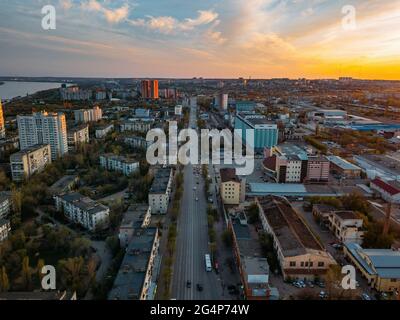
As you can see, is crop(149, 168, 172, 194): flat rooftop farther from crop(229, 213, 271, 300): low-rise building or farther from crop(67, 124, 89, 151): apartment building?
crop(67, 124, 89, 151): apartment building

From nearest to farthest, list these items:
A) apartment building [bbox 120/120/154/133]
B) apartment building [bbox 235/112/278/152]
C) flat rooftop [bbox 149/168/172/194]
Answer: flat rooftop [bbox 149/168/172/194] < apartment building [bbox 235/112/278/152] < apartment building [bbox 120/120/154/133]

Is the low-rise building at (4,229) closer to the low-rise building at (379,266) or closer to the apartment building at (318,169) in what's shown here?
the low-rise building at (379,266)

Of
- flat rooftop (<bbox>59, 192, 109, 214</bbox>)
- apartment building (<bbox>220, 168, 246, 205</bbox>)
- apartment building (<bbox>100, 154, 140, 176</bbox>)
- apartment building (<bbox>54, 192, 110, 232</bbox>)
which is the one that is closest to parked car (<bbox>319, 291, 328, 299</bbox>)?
apartment building (<bbox>220, 168, 246, 205</bbox>)

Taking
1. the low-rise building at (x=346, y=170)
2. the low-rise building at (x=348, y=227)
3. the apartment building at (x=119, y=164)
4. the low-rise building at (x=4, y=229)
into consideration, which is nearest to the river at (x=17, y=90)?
the apartment building at (x=119, y=164)

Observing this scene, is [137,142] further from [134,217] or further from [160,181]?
[134,217]

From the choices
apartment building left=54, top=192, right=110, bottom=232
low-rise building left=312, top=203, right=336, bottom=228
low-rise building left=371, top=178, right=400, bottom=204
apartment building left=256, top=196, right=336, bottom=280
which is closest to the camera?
apartment building left=256, top=196, right=336, bottom=280

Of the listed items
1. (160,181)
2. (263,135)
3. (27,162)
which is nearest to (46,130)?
(27,162)
